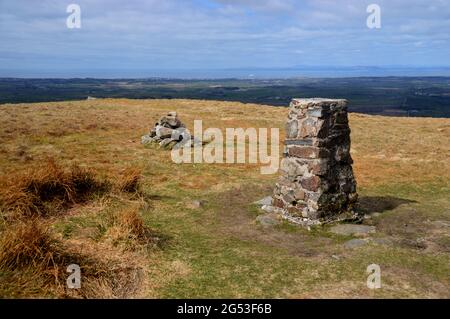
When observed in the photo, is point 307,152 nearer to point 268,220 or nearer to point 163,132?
point 268,220

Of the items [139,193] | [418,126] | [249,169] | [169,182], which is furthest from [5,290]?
[418,126]

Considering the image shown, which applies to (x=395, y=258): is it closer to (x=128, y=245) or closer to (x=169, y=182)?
(x=128, y=245)

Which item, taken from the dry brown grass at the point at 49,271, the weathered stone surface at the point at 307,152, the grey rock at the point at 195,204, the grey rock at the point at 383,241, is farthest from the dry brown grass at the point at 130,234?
the grey rock at the point at 383,241

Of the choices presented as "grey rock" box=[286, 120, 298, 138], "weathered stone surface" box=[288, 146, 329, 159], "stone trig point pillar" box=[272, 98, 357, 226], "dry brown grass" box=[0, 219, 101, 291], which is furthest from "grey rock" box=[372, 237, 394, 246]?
"dry brown grass" box=[0, 219, 101, 291]

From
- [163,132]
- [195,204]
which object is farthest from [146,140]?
[195,204]

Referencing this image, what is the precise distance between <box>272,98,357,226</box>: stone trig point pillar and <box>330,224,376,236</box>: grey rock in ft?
1.34

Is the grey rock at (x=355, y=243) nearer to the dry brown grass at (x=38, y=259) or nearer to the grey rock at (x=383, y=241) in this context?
the grey rock at (x=383, y=241)

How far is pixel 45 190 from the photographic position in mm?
13484

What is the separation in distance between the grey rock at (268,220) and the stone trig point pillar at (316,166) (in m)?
0.32

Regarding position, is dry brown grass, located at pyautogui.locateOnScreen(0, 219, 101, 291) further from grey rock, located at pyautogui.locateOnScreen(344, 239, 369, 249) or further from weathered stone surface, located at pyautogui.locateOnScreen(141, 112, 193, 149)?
weathered stone surface, located at pyautogui.locateOnScreen(141, 112, 193, 149)

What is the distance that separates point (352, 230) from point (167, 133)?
15.3 metres

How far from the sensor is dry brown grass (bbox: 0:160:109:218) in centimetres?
1228

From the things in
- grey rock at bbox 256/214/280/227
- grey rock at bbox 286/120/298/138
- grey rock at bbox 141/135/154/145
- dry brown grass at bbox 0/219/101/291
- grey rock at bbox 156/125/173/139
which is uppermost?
grey rock at bbox 286/120/298/138

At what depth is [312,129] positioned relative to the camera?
12.7 m
